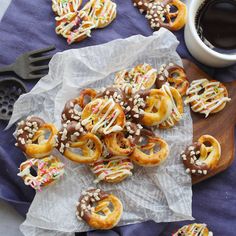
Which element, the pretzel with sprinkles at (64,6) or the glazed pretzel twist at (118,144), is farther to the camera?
the pretzel with sprinkles at (64,6)

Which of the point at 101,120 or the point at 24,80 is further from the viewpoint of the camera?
the point at 24,80

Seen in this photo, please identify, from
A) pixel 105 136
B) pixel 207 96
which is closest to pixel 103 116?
pixel 105 136

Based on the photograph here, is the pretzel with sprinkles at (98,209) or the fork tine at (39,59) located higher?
the fork tine at (39,59)

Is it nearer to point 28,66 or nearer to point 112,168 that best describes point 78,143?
point 112,168

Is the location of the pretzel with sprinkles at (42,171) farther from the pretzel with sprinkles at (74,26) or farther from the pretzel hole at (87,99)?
the pretzel with sprinkles at (74,26)

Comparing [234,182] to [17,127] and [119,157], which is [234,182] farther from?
[17,127]

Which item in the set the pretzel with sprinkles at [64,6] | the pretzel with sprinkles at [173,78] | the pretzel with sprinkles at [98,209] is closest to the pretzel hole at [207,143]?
the pretzel with sprinkles at [173,78]

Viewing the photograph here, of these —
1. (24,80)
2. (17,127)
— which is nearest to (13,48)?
(24,80)
